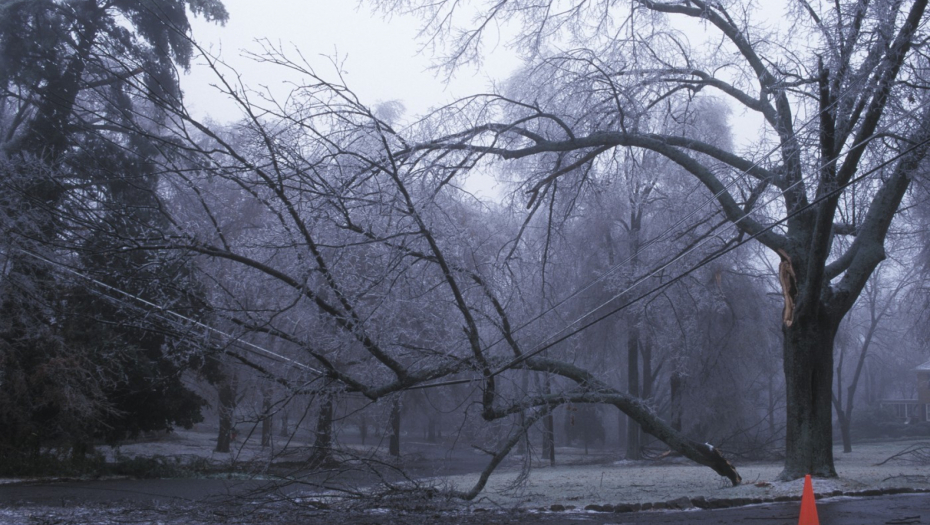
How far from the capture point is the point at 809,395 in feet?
34.7

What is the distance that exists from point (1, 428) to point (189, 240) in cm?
1141

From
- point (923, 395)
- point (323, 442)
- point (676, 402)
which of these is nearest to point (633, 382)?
point (676, 402)

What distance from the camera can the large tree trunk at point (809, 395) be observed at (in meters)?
10.4

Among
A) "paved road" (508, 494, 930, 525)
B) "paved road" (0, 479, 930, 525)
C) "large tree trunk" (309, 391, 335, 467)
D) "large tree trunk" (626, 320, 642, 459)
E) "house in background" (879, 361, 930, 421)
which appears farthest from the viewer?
"house in background" (879, 361, 930, 421)

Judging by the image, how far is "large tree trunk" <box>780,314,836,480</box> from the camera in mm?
10398

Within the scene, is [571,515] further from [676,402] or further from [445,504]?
[676,402]

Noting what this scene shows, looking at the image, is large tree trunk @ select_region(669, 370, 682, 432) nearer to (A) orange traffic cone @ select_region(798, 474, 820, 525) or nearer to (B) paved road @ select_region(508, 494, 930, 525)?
(B) paved road @ select_region(508, 494, 930, 525)

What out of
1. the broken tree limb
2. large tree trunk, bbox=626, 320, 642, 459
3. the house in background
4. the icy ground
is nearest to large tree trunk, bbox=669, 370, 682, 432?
large tree trunk, bbox=626, 320, 642, 459

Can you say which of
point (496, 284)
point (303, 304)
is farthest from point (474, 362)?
point (303, 304)

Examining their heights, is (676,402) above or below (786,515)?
above

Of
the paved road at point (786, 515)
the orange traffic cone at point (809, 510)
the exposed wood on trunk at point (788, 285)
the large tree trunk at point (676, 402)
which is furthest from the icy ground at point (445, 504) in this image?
the large tree trunk at point (676, 402)

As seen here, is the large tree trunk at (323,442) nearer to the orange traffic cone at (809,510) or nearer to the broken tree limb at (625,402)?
the broken tree limb at (625,402)

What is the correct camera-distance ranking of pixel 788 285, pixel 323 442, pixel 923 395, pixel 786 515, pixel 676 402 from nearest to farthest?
1. pixel 786 515
2. pixel 323 442
3. pixel 788 285
4. pixel 676 402
5. pixel 923 395

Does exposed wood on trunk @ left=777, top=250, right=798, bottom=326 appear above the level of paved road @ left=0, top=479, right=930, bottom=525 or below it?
above
